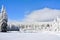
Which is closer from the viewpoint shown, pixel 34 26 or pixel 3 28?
pixel 3 28

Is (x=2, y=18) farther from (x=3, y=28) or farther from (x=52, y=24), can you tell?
(x=52, y=24)

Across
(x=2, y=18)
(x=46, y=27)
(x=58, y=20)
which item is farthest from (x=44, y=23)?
(x=2, y=18)

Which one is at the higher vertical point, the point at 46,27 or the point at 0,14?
the point at 0,14

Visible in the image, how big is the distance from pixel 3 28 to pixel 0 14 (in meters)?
1.70

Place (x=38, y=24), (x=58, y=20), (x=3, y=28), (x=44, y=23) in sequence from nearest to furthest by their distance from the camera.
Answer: (x=3, y=28)
(x=58, y=20)
(x=44, y=23)
(x=38, y=24)

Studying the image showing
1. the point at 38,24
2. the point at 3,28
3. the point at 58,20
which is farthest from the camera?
the point at 38,24

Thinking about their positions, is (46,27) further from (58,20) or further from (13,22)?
(13,22)

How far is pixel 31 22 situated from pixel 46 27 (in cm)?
368

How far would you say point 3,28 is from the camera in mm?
15430

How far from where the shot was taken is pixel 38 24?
2167 centimetres

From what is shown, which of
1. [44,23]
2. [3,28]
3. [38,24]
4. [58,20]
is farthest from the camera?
[38,24]

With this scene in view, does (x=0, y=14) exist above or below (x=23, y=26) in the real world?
above

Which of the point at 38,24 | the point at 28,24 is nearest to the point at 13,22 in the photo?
the point at 28,24

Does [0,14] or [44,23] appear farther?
[44,23]
